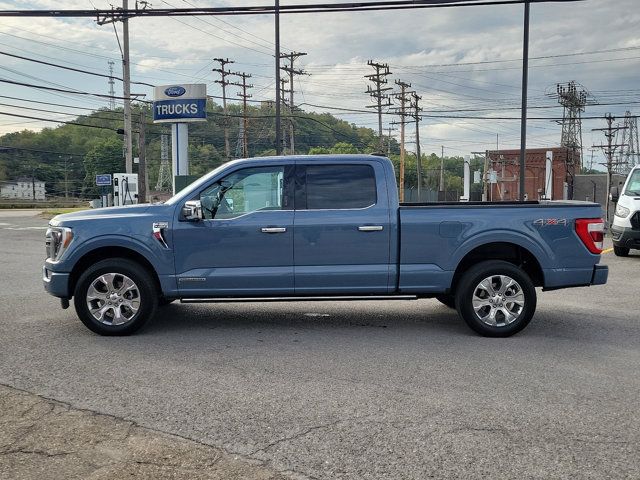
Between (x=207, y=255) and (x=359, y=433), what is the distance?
3247mm

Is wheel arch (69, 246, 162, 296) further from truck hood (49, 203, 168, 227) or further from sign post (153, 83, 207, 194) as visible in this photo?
sign post (153, 83, 207, 194)

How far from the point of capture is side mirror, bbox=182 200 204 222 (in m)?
6.45

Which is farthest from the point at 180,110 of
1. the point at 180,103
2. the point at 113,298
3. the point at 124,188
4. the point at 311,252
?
the point at 311,252

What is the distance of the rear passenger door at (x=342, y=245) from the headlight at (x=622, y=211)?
9420mm

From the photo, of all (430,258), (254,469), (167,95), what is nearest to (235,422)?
(254,469)

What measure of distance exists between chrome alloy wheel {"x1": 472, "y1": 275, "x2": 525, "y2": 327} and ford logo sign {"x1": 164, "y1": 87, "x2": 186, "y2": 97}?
21972 mm

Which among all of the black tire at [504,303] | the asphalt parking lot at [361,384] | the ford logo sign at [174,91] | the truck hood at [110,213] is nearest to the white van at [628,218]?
the asphalt parking lot at [361,384]

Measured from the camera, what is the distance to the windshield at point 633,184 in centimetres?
1429

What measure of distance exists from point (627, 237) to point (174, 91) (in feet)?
63.5

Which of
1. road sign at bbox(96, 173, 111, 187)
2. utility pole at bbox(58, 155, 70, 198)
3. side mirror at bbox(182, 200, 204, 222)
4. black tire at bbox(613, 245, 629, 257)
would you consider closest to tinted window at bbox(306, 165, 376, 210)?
side mirror at bbox(182, 200, 204, 222)

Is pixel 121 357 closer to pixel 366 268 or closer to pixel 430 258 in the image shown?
pixel 366 268

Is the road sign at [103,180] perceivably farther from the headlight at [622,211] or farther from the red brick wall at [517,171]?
the red brick wall at [517,171]

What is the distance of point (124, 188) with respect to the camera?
31281mm

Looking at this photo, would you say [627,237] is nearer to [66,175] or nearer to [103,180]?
[103,180]
